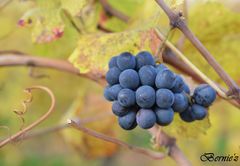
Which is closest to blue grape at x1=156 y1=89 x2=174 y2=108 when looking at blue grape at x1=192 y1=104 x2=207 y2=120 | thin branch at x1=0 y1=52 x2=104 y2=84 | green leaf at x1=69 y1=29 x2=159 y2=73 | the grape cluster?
the grape cluster

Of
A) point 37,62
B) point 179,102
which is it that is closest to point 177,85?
point 179,102

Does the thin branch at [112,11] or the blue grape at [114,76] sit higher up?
the blue grape at [114,76]

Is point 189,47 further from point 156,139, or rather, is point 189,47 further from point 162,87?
point 162,87

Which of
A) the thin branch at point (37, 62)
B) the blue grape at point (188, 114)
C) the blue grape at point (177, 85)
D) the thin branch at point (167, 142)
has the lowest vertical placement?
the thin branch at point (167, 142)

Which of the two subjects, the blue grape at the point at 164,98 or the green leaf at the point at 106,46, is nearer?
the blue grape at the point at 164,98

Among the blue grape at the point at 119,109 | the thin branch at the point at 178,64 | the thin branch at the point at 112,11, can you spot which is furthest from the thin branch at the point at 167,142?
the thin branch at the point at 112,11

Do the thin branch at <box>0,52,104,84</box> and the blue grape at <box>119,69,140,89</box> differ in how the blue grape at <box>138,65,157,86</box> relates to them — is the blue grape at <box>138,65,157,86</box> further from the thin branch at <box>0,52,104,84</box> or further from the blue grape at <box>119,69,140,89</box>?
the thin branch at <box>0,52,104,84</box>

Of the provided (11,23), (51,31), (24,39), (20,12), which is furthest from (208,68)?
(24,39)

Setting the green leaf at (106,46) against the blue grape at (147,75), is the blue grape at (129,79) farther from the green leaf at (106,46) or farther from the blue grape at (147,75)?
the green leaf at (106,46)

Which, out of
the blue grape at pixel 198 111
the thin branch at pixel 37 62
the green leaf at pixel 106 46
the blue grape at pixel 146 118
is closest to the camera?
the blue grape at pixel 146 118
